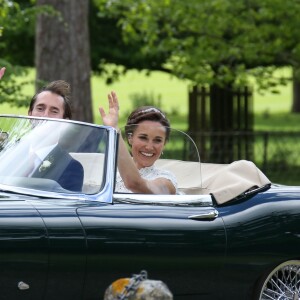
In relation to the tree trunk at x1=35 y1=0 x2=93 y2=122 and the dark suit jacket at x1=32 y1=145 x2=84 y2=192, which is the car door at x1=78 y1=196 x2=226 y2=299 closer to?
the dark suit jacket at x1=32 y1=145 x2=84 y2=192

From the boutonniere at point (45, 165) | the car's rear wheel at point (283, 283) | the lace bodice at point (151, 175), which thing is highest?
→ the boutonniere at point (45, 165)

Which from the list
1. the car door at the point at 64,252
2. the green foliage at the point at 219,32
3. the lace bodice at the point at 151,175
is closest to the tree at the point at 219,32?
the green foliage at the point at 219,32

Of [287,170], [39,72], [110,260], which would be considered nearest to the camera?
[110,260]

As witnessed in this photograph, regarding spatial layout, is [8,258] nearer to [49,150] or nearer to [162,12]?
[49,150]

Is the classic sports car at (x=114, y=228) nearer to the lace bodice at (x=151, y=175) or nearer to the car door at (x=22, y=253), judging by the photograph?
the car door at (x=22, y=253)

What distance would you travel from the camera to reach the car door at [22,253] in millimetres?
5473

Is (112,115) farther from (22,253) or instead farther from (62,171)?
(22,253)

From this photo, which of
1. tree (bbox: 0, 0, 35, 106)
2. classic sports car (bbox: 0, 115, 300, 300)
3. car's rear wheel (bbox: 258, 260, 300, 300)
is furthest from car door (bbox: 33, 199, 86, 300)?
tree (bbox: 0, 0, 35, 106)

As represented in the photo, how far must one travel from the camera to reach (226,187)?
6684mm

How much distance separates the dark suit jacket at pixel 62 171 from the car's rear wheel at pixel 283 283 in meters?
1.20

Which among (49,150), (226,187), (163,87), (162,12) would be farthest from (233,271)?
(163,87)

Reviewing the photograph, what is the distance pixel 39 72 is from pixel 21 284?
11.7m

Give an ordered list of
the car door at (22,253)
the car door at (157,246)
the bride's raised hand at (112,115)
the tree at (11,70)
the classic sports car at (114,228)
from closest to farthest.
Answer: the car door at (22,253), the classic sports car at (114,228), the car door at (157,246), the bride's raised hand at (112,115), the tree at (11,70)

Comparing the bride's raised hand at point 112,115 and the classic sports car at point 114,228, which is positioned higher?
Answer: the bride's raised hand at point 112,115
